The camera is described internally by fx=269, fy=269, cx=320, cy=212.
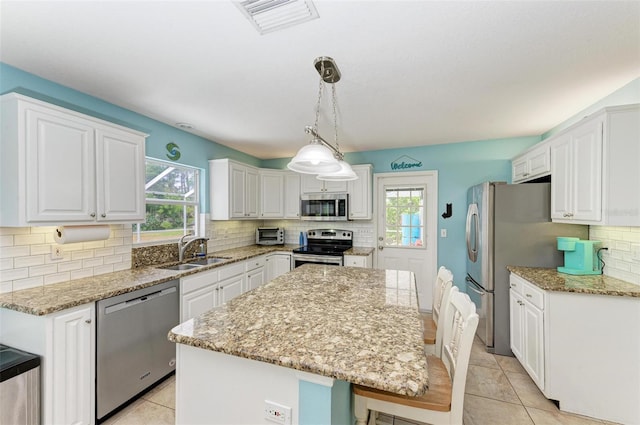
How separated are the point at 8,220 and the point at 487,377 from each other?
387cm

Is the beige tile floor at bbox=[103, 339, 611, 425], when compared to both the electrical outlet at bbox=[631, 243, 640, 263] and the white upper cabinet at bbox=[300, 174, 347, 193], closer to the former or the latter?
the electrical outlet at bbox=[631, 243, 640, 263]

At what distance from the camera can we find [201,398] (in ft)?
4.08

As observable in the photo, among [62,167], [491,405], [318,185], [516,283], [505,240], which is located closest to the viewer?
[62,167]

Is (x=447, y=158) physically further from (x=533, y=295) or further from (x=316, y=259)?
(x=316, y=259)

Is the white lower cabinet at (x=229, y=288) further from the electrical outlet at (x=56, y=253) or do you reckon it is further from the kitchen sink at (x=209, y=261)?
the electrical outlet at (x=56, y=253)

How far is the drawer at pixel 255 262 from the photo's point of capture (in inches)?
139

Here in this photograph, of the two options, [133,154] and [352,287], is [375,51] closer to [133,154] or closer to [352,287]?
[352,287]

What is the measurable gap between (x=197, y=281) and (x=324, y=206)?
7.24ft

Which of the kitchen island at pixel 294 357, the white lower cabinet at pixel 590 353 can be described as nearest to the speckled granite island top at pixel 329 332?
the kitchen island at pixel 294 357

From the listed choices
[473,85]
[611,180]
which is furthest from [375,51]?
[611,180]

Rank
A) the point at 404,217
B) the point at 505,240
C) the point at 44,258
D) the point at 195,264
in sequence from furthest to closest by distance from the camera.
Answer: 1. the point at 404,217
2. the point at 195,264
3. the point at 505,240
4. the point at 44,258

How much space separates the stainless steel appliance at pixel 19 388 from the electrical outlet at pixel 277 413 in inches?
59.4

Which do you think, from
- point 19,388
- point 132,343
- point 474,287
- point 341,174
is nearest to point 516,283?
point 474,287

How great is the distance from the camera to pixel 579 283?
2078mm
